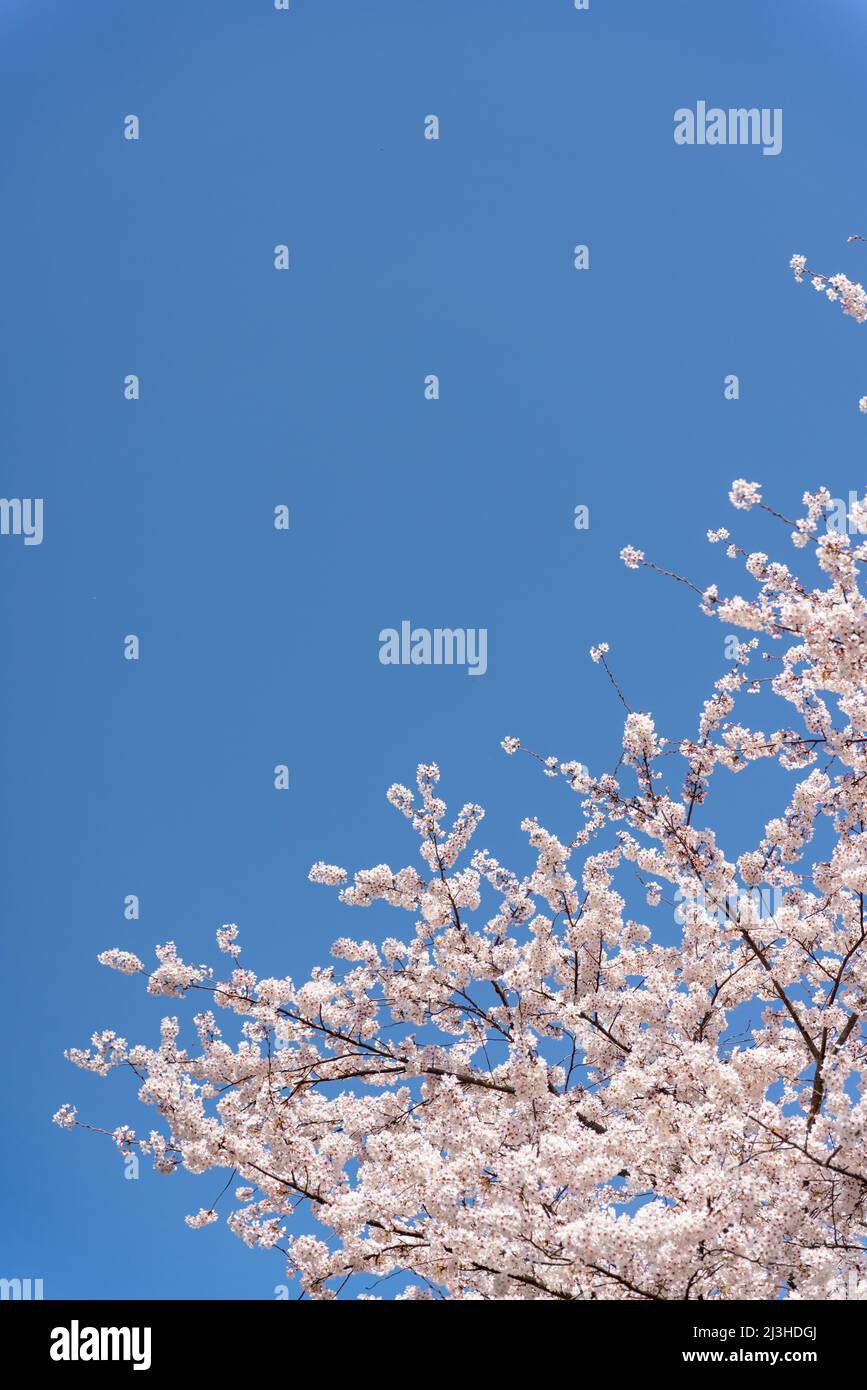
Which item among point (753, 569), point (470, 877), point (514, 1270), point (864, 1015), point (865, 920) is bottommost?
point (514, 1270)

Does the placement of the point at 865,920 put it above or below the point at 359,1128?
above

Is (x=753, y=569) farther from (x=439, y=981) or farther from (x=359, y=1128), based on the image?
(x=359, y=1128)

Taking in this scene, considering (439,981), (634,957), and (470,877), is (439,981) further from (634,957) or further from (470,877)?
(634,957)

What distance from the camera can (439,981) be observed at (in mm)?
6688

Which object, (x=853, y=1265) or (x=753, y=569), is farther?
(x=753, y=569)

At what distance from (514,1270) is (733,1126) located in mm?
1128

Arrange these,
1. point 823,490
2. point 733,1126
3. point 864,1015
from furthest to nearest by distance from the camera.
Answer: point 864,1015, point 823,490, point 733,1126

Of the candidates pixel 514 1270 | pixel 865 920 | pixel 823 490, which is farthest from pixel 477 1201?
pixel 823 490

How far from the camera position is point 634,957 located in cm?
699

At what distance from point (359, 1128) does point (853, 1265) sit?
3126 millimetres
